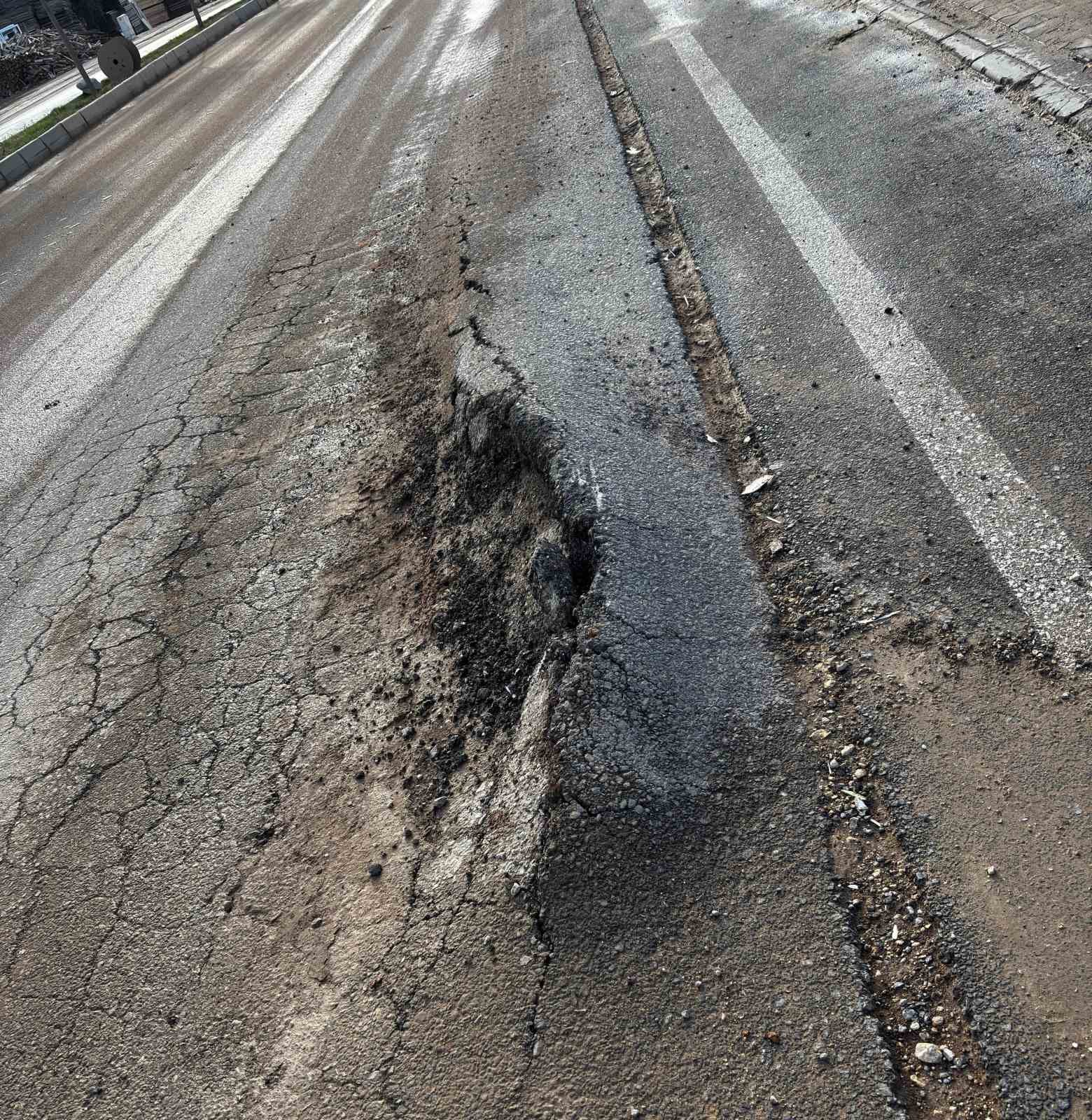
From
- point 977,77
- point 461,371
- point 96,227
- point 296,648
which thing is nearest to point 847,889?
point 296,648

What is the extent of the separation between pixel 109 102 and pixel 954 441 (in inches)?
687

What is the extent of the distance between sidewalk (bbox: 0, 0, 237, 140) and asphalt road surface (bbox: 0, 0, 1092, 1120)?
1618 centimetres

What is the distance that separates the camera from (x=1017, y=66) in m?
6.02

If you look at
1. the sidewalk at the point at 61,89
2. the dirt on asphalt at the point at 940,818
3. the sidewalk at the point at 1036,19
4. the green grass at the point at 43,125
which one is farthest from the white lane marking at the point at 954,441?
the sidewalk at the point at 61,89

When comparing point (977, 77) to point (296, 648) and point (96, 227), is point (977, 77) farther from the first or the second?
point (96, 227)

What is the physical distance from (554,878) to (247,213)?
26.1 feet

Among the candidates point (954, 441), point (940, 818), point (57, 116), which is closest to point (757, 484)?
point (954, 441)

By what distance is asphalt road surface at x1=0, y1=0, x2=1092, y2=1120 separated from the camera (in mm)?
2176

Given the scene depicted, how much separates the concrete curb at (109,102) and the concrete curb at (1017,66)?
1297cm

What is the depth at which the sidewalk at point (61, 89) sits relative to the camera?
18.7 m

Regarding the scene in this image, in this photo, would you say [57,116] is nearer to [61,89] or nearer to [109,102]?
[109,102]

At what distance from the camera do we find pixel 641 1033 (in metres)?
2.11

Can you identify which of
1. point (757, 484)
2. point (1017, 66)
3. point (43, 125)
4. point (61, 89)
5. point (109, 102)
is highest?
point (61, 89)

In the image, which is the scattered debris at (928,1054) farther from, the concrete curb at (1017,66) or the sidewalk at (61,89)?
the sidewalk at (61,89)
